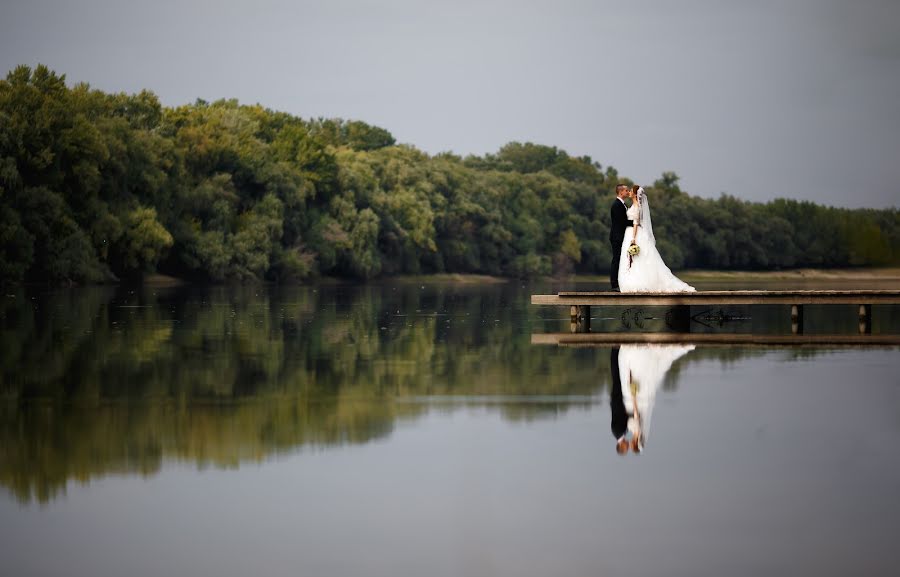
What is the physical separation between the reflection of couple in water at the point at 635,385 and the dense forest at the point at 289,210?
40453 millimetres

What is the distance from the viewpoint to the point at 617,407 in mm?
13383

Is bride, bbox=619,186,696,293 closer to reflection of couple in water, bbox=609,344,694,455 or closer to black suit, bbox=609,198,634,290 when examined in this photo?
black suit, bbox=609,198,634,290

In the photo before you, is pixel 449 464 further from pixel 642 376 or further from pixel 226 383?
pixel 642 376

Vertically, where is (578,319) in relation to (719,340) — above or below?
above

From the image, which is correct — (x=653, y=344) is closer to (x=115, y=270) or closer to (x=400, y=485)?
(x=400, y=485)

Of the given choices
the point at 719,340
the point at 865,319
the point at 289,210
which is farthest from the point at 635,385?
the point at 289,210

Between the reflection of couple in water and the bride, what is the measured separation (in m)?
3.34

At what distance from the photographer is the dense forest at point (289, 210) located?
5916cm

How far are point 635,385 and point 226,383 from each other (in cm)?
445

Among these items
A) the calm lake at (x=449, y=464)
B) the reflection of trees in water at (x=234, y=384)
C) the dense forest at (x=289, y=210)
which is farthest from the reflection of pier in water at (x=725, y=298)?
the dense forest at (x=289, y=210)

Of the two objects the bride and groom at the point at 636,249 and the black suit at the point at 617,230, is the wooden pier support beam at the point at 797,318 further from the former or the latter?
the black suit at the point at 617,230

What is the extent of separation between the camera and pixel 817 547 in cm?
782

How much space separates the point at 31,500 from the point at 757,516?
4436 mm

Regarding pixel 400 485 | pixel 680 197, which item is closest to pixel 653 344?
pixel 400 485
